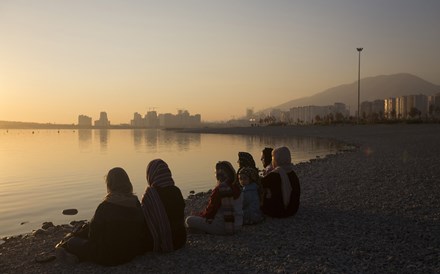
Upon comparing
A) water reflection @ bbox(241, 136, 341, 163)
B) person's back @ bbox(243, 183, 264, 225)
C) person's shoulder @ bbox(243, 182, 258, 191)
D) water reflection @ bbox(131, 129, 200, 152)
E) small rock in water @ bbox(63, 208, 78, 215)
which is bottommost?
small rock in water @ bbox(63, 208, 78, 215)

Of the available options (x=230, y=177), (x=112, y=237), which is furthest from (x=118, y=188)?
(x=230, y=177)

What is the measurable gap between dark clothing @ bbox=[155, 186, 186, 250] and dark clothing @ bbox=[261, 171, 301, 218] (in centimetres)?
249

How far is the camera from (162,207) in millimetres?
6270

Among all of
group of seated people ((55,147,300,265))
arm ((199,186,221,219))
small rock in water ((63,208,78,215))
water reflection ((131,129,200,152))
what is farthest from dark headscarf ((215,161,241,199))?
water reflection ((131,129,200,152))

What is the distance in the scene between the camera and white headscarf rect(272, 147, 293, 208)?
822cm

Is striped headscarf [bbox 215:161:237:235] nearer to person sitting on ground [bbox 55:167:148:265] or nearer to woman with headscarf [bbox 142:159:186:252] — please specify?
woman with headscarf [bbox 142:159:186:252]

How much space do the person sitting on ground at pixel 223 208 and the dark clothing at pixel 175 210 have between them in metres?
0.91

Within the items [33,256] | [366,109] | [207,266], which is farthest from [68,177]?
[366,109]

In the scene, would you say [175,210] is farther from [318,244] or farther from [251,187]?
[318,244]

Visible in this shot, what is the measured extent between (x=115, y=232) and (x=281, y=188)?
384 centimetres

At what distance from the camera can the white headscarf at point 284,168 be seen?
8.22 meters

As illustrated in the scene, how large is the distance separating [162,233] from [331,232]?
10.8 ft

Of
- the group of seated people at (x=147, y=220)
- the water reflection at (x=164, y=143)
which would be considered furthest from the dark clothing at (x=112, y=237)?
the water reflection at (x=164, y=143)

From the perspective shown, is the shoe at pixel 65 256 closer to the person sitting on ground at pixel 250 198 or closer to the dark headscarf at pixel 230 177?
the dark headscarf at pixel 230 177
